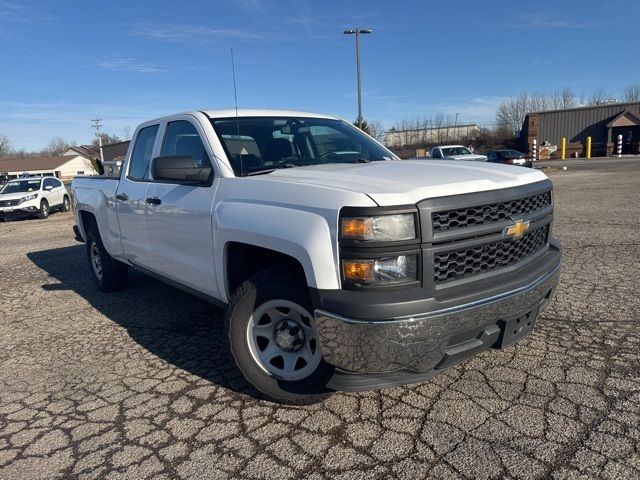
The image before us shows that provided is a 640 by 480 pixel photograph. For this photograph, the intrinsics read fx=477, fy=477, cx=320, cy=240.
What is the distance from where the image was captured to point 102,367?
12.3ft

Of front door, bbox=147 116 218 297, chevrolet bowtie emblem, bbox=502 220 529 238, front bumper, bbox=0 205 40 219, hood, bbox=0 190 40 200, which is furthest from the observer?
hood, bbox=0 190 40 200

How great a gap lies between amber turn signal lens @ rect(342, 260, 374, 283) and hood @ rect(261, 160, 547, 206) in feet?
1.04

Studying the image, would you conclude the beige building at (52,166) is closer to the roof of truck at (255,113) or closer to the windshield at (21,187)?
the windshield at (21,187)

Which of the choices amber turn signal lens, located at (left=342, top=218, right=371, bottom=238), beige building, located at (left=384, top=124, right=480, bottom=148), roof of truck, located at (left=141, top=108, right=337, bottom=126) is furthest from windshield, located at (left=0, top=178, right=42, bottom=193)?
beige building, located at (left=384, top=124, right=480, bottom=148)

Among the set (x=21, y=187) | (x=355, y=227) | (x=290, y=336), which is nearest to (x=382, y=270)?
(x=355, y=227)

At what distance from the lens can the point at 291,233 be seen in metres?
2.63

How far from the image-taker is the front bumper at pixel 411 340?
237cm

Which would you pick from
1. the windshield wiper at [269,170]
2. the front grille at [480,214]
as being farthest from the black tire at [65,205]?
the front grille at [480,214]

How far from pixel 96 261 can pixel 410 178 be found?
4.86m

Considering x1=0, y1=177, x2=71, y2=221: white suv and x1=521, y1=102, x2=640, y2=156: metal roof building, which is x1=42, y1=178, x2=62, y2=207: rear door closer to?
x1=0, y1=177, x2=71, y2=221: white suv

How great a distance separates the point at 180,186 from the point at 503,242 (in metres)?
2.39

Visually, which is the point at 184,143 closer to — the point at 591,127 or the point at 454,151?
the point at 454,151

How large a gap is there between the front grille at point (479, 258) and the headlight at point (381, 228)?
8.9 inches

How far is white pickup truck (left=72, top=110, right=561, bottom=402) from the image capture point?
7.90 ft
